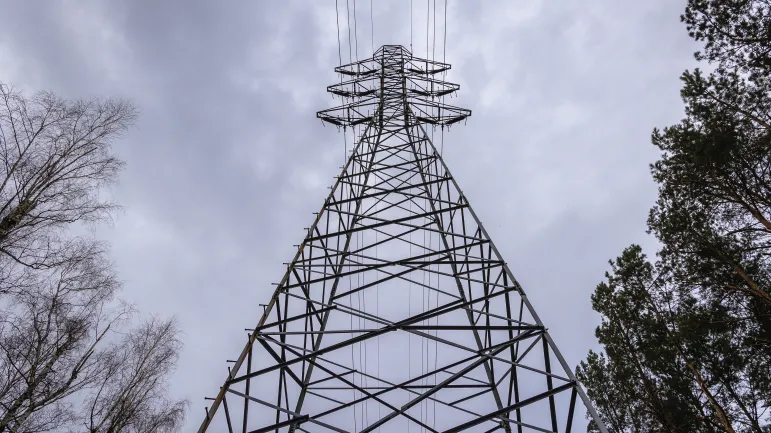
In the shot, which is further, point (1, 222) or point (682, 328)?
point (682, 328)

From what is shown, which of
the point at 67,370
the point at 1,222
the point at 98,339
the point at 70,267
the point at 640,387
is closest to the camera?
the point at 1,222

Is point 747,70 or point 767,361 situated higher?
point 747,70

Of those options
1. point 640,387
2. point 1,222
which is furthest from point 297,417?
point 640,387

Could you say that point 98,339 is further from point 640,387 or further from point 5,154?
point 640,387

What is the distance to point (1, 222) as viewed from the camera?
26.4 feet

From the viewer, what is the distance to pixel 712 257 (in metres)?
11.0

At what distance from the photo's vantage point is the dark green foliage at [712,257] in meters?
10.3

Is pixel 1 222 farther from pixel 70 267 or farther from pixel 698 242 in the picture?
pixel 698 242

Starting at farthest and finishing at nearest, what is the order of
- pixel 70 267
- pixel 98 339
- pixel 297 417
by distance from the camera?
pixel 98 339 → pixel 70 267 → pixel 297 417

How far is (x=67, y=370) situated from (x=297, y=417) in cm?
850

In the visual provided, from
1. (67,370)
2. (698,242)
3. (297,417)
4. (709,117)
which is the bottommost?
(297,417)

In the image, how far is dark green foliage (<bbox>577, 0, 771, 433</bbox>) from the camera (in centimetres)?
1033

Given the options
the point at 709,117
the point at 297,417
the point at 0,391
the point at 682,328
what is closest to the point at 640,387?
the point at 682,328

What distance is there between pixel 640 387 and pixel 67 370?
14086 millimetres
